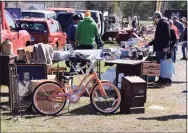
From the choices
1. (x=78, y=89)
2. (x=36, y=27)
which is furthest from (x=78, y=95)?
(x=36, y=27)

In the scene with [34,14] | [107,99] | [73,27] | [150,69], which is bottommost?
[107,99]

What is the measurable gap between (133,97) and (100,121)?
827mm

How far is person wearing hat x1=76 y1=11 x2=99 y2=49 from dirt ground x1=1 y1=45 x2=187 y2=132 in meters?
2.81

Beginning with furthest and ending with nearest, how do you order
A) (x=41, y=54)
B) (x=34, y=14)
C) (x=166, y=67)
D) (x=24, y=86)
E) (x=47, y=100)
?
(x=34, y=14) → (x=166, y=67) → (x=41, y=54) → (x=24, y=86) → (x=47, y=100)

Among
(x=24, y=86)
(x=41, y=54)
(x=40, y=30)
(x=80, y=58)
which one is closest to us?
(x=24, y=86)

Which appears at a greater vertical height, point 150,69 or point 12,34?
point 12,34

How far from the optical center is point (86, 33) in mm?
10711

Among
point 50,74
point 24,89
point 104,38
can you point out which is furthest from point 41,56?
point 104,38

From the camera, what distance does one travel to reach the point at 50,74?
8312 millimetres

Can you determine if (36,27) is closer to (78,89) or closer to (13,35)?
(13,35)

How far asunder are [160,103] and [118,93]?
136 cm

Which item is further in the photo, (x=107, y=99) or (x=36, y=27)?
(x=36, y=27)

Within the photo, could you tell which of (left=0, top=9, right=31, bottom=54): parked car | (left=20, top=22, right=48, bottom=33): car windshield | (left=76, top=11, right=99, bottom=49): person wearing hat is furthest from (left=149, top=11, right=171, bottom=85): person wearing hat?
(left=20, top=22, right=48, bottom=33): car windshield

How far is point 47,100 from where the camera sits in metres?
7.00
